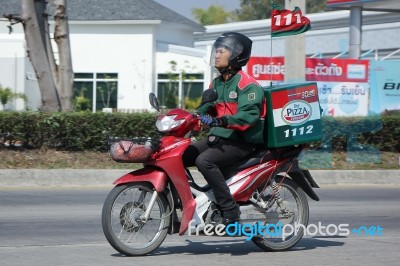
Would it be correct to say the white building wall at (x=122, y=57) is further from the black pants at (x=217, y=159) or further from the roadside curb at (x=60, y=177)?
the black pants at (x=217, y=159)

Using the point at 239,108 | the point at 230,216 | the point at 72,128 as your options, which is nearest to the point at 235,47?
the point at 239,108

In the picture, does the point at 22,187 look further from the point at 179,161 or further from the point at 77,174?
the point at 179,161

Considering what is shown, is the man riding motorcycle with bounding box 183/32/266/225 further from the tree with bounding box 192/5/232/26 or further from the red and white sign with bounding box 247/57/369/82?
the tree with bounding box 192/5/232/26

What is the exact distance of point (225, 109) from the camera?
819 centimetres

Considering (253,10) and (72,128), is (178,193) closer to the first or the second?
(72,128)

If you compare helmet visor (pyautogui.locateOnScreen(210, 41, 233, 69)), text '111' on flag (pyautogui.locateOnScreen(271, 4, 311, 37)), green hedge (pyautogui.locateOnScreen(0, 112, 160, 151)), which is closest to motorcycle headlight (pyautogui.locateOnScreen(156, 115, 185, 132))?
helmet visor (pyautogui.locateOnScreen(210, 41, 233, 69))

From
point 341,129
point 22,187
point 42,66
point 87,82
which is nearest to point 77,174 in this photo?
point 22,187

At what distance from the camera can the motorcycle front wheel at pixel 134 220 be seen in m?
7.82

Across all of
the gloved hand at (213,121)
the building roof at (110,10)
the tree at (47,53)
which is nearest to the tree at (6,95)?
the building roof at (110,10)

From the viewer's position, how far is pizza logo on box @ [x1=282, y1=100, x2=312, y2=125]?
833 cm

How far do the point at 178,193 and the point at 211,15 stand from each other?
92095 millimetres

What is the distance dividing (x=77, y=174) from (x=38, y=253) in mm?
6655

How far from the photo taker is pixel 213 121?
7.74m

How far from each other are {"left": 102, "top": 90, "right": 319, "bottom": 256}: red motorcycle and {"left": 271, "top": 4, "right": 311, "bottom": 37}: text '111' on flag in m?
9.23
